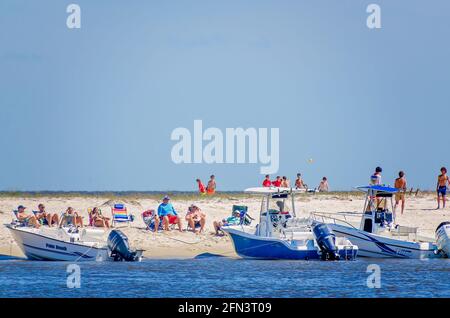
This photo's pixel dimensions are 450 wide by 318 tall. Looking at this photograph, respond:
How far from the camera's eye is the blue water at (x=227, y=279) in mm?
31797

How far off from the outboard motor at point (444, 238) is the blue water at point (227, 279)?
0.35m

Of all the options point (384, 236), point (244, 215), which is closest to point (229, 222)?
point (244, 215)

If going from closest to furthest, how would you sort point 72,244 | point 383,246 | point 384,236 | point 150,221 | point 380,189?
1. point 72,244
2. point 383,246
3. point 384,236
4. point 380,189
5. point 150,221

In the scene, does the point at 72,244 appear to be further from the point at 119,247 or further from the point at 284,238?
the point at 284,238

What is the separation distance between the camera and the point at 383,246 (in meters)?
38.8

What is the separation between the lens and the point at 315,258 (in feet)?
124

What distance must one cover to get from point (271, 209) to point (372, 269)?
4.37m

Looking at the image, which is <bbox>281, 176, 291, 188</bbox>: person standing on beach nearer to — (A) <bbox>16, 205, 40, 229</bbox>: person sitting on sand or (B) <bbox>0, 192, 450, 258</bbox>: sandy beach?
(B) <bbox>0, 192, 450, 258</bbox>: sandy beach

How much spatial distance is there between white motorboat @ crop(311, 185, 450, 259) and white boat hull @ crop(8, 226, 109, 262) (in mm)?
7242

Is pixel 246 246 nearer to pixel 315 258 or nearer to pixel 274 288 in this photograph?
pixel 315 258

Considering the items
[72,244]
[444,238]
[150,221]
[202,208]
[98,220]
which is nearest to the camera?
[72,244]

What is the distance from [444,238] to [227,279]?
24.8 ft

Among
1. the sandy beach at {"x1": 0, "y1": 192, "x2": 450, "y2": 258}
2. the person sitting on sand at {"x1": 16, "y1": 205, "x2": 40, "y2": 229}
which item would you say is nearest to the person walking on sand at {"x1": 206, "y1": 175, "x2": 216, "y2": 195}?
the sandy beach at {"x1": 0, "y1": 192, "x2": 450, "y2": 258}

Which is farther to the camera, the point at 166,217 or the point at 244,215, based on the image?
the point at 244,215
